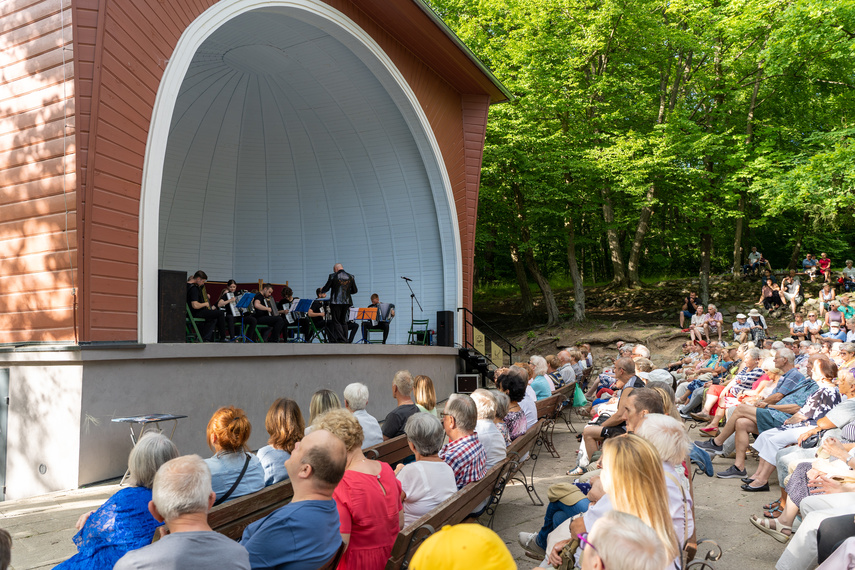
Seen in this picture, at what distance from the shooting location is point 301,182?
49.6ft

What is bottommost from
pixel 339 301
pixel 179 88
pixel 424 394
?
pixel 424 394

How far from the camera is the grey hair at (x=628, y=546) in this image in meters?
1.77

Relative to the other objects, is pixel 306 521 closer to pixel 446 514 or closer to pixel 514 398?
pixel 446 514

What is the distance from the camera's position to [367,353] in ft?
34.4

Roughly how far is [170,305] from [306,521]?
5.03 m

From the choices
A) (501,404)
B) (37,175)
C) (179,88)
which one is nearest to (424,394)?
(501,404)

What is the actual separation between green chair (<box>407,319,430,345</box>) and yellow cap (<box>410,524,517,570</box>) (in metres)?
11.9

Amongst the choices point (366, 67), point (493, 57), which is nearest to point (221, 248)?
point (366, 67)

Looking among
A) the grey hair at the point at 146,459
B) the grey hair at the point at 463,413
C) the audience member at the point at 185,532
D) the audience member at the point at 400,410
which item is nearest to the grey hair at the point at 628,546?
the audience member at the point at 185,532

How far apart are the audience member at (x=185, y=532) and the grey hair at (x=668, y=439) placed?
6.64 feet

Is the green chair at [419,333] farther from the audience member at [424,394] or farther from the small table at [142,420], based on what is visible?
the audience member at [424,394]

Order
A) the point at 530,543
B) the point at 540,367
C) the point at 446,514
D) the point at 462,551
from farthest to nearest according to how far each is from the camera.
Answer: the point at 540,367 < the point at 530,543 < the point at 446,514 < the point at 462,551

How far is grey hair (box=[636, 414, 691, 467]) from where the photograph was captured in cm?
314

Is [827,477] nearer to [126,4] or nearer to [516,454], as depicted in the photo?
[516,454]
